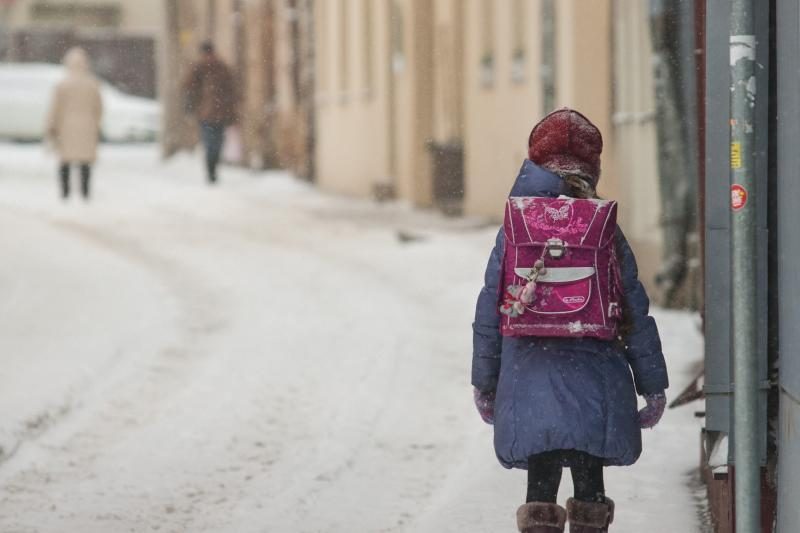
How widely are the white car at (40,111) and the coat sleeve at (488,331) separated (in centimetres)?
3504

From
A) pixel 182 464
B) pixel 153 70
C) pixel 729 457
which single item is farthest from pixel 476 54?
pixel 153 70

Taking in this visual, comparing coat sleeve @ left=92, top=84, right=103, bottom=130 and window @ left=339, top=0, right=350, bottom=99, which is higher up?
window @ left=339, top=0, right=350, bottom=99

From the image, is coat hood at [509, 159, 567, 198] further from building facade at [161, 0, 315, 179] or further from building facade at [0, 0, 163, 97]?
building facade at [0, 0, 163, 97]

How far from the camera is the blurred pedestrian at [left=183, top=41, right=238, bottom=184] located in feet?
A: 77.9

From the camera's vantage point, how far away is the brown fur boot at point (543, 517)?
4645mm

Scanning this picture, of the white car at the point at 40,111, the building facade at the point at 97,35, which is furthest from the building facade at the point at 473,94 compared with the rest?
the building facade at the point at 97,35

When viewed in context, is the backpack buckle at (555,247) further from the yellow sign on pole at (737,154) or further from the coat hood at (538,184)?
the yellow sign on pole at (737,154)

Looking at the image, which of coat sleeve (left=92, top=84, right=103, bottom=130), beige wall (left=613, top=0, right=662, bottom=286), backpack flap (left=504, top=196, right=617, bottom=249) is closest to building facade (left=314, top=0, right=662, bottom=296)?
beige wall (left=613, top=0, right=662, bottom=286)

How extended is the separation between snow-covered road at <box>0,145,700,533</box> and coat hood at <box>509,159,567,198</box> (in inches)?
63.3

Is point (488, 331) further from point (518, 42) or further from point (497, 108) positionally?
point (497, 108)

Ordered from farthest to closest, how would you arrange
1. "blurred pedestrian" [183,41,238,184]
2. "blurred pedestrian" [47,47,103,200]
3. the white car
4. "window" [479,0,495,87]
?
the white car, "blurred pedestrian" [183,41,238,184], "blurred pedestrian" [47,47,103,200], "window" [479,0,495,87]

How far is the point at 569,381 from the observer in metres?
4.58

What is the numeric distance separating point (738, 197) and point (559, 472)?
85 centimetres

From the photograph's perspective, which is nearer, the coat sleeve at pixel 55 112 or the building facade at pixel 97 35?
the coat sleeve at pixel 55 112
